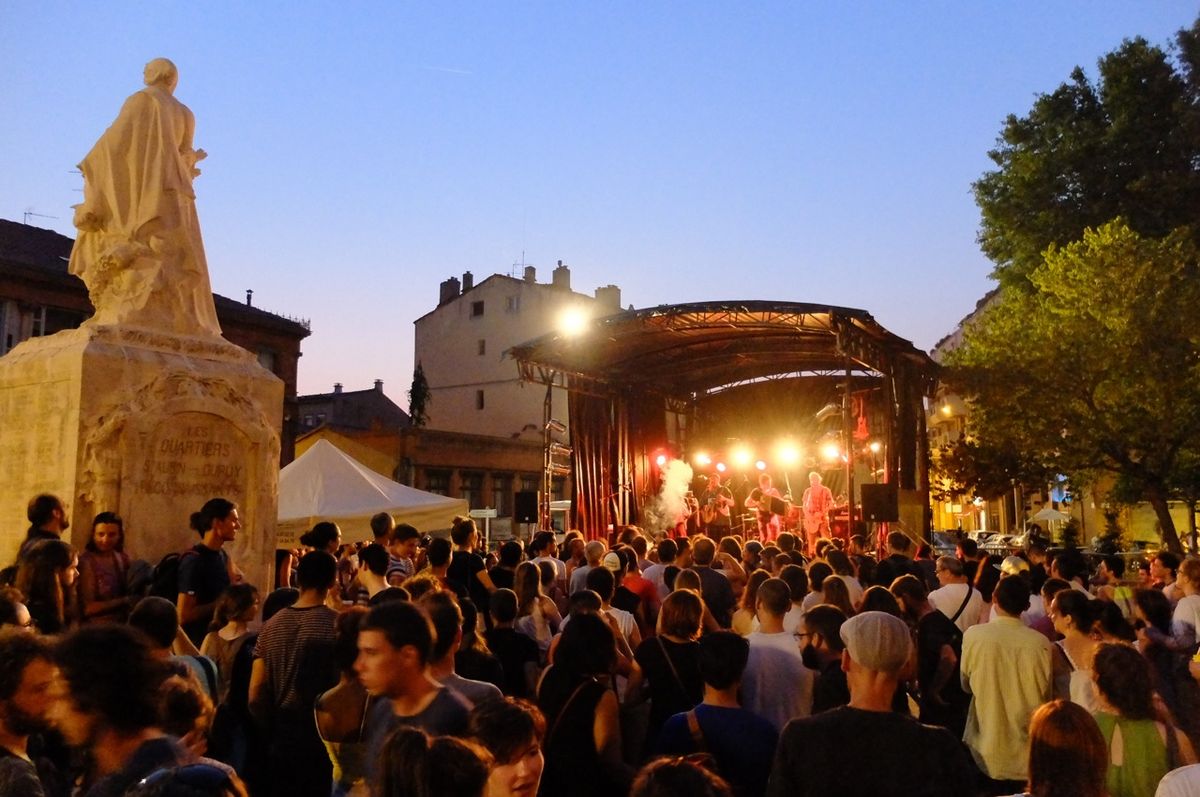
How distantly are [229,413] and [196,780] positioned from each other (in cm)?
657

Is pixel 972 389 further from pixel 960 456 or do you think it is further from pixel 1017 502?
pixel 1017 502

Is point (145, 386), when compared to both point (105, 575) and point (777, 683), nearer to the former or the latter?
point (105, 575)

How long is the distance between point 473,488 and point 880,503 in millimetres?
24367

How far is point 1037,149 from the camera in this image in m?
27.3

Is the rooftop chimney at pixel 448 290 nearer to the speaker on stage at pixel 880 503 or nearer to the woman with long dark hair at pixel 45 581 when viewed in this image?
the speaker on stage at pixel 880 503

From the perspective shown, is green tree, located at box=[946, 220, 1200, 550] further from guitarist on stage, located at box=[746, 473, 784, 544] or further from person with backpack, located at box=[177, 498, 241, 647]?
person with backpack, located at box=[177, 498, 241, 647]

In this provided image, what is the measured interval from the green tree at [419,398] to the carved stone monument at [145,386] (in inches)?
1419

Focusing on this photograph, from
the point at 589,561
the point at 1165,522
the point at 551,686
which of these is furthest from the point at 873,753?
the point at 1165,522

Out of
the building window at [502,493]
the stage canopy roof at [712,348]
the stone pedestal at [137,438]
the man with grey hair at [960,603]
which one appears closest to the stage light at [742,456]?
the stage canopy roof at [712,348]

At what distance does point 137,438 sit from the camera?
25.2ft

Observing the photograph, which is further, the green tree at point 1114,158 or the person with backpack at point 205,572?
the green tree at point 1114,158

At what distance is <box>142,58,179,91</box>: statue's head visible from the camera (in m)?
8.80

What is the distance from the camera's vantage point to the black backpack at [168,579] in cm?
577

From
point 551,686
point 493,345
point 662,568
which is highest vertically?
point 493,345
